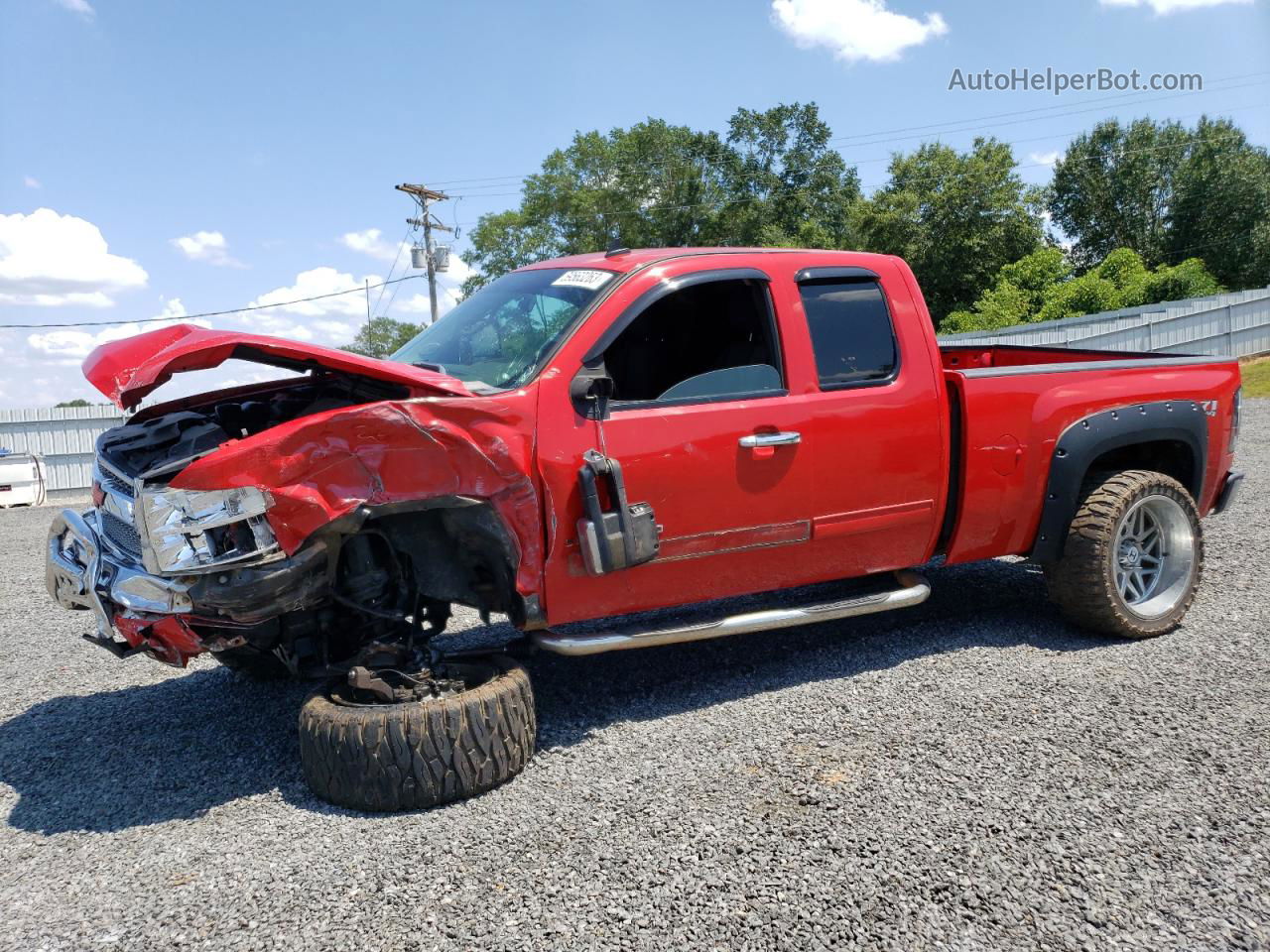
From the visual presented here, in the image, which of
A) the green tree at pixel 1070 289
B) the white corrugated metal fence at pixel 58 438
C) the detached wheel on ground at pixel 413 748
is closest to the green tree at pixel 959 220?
the green tree at pixel 1070 289

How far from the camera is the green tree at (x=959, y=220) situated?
146 ft

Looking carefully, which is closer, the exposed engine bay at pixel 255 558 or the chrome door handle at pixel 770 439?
the exposed engine bay at pixel 255 558

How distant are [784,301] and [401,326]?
65340 millimetres

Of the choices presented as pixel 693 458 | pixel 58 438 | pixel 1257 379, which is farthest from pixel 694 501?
pixel 1257 379

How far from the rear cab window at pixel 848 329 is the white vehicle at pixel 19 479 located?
15812 mm

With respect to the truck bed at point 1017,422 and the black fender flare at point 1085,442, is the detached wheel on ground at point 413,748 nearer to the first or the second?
the truck bed at point 1017,422

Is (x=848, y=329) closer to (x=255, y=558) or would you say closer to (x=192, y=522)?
(x=255, y=558)

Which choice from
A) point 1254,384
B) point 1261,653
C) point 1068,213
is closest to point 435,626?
point 1261,653

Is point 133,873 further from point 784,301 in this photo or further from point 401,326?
point 401,326

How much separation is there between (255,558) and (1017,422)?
357 cm

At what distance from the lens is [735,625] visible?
4137 millimetres

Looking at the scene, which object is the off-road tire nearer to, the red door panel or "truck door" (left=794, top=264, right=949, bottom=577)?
the red door panel

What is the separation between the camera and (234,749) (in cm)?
412

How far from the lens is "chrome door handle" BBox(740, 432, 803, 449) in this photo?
4074 mm
